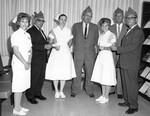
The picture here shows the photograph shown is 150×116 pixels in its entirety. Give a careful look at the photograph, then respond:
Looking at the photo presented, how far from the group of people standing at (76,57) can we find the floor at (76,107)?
125 mm

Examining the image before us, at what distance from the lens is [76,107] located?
3.07 metres

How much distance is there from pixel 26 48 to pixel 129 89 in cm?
168

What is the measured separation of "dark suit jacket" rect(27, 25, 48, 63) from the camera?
3.11m

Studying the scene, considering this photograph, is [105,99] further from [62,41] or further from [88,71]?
[62,41]

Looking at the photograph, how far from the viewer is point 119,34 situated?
357 cm

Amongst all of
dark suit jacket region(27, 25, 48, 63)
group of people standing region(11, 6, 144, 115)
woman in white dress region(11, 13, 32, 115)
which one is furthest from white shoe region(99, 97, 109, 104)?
woman in white dress region(11, 13, 32, 115)

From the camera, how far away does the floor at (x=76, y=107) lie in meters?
2.84

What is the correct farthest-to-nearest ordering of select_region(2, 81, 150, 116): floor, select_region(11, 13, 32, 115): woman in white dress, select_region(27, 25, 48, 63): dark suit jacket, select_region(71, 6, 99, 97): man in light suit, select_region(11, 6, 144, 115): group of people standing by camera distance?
select_region(71, 6, 99, 97): man in light suit, select_region(27, 25, 48, 63): dark suit jacket, select_region(2, 81, 150, 116): floor, select_region(11, 6, 144, 115): group of people standing, select_region(11, 13, 32, 115): woman in white dress

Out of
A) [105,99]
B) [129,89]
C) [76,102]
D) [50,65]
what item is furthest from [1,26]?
[129,89]

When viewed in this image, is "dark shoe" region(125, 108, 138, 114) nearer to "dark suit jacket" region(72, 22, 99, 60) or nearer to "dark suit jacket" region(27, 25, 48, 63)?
"dark suit jacket" region(72, 22, 99, 60)

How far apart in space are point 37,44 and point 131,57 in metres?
1.55

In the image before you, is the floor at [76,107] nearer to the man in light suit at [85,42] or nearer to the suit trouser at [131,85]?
the suit trouser at [131,85]

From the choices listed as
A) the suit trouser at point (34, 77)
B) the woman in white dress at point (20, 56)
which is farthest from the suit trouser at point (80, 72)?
the woman in white dress at point (20, 56)

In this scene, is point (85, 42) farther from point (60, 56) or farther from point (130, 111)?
point (130, 111)
